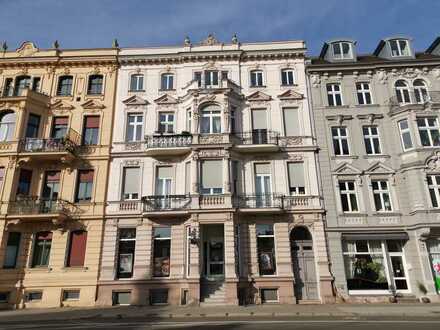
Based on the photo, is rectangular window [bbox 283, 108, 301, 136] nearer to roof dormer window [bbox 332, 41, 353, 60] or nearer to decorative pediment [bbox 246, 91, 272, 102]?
decorative pediment [bbox 246, 91, 272, 102]

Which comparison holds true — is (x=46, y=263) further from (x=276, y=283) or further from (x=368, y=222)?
(x=368, y=222)

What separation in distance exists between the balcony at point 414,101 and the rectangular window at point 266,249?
38.4ft

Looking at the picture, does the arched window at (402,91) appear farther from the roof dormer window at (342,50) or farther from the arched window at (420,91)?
the roof dormer window at (342,50)

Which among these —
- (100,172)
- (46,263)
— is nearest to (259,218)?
(100,172)

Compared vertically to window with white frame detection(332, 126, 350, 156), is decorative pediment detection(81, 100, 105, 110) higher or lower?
higher

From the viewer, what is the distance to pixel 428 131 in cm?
2109

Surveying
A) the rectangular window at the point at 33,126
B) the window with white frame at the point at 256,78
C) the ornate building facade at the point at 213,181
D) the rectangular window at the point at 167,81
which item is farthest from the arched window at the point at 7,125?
the window with white frame at the point at 256,78

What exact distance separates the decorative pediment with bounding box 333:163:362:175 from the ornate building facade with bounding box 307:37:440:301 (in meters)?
0.07


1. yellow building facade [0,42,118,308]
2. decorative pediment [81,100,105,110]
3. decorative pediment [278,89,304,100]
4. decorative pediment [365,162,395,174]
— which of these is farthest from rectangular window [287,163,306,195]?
decorative pediment [81,100,105,110]

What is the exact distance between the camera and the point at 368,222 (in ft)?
65.4

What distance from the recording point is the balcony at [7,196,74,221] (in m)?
19.7

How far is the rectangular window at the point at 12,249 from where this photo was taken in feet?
64.7

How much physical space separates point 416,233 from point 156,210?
50.8 ft

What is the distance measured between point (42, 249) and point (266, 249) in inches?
545
